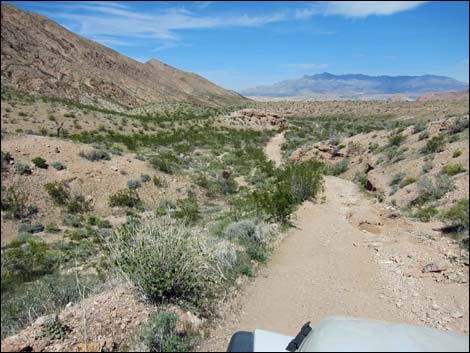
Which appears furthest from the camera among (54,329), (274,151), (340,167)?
(274,151)

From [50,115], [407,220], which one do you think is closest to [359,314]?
[407,220]

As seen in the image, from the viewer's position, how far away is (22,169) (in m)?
13.1

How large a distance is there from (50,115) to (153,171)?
1802cm

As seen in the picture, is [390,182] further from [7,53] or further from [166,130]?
[7,53]

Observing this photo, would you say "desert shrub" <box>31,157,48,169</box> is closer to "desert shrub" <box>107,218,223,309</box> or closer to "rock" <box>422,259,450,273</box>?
"desert shrub" <box>107,218,223,309</box>

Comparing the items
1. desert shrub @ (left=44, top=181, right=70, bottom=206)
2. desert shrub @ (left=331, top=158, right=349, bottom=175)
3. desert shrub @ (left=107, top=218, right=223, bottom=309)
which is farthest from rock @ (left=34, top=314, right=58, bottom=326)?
desert shrub @ (left=331, top=158, right=349, bottom=175)

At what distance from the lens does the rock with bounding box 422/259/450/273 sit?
5578mm

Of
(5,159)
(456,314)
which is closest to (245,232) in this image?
(456,314)

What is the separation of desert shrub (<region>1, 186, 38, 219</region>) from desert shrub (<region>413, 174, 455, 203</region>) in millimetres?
12909

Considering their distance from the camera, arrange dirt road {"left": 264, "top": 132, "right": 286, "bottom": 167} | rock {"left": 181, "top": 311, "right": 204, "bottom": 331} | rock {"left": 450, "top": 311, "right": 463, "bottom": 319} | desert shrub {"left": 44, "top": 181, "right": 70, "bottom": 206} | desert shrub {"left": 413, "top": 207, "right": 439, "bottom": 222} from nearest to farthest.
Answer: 1. rock {"left": 450, "top": 311, "right": 463, "bottom": 319}
2. rock {"left": 181, "top": 311, "right": 204, "bottom": 331}
3. desert shrub {"left": 413, "top": 207, "right": 439, "bottom": 222}
4. desert shrub {"left": 44, "top": 181, "right": 70, "bottom": 206}
5. dirt road {"left": 264, "top": 132, "right": 286, "bottom": 167}

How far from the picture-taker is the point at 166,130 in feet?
113

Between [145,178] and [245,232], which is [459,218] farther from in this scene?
[145,178]

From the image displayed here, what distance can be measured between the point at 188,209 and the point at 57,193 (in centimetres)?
491

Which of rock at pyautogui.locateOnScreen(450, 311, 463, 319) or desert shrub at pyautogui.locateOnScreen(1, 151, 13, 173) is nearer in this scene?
rock at pyautogui.locateOnScreen(450, 311, 463, 319)
